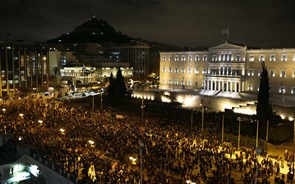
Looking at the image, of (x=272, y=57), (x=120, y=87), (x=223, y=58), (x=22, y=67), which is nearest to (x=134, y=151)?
(x=120, y=87)

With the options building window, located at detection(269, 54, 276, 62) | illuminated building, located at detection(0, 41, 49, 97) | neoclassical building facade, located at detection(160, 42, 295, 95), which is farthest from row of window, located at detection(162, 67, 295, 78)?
illuminated building, located at detection(0, 41, 49, 97)

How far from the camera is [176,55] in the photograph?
77.8 m

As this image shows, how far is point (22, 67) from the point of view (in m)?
93.6

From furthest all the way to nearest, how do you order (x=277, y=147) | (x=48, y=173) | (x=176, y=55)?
(x=176, y=55)
(x=277, y=147)
(x=48, y=173)

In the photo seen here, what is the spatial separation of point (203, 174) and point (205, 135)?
11.8 metres

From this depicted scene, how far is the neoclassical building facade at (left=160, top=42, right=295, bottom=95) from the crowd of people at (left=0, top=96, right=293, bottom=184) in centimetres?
2687

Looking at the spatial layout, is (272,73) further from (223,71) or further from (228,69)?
(223,71)

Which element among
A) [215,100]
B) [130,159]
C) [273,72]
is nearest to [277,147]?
[130,159]

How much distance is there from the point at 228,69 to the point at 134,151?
42.7m

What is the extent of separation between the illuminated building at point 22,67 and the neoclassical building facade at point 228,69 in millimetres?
38756

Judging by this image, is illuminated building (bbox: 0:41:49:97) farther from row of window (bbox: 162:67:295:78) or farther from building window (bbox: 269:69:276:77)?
building window (bbox: 269:69:276:77)

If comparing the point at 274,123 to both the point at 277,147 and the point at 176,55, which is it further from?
the point at 176,55

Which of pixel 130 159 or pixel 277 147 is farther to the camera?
pixel 277 147

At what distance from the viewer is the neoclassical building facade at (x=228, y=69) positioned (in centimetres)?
5776
